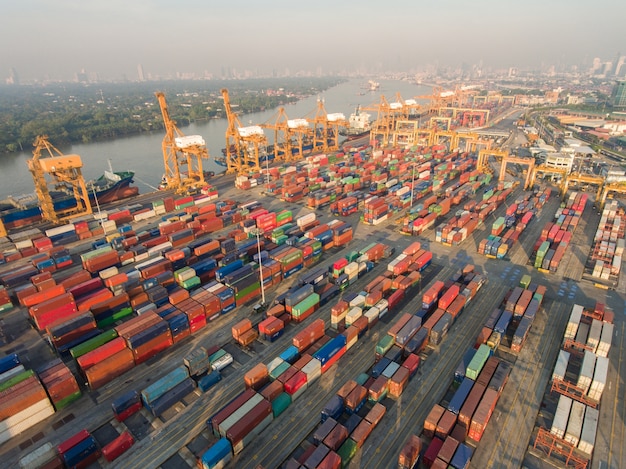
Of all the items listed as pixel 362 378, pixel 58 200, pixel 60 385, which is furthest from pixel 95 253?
pixel 362 378

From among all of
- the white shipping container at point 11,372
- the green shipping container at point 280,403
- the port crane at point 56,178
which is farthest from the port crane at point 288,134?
the green shipping container at point 280,403

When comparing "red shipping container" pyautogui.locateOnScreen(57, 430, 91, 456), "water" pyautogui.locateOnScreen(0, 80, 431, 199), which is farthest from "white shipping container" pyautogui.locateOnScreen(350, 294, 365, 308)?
"water" pyautogui.locateOnScreen(0, 80, 431, 199)

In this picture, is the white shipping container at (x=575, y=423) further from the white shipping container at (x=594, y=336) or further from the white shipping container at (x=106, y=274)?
the white shipping container at (x=106, y=274)

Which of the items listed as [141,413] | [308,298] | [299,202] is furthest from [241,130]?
[141,413]

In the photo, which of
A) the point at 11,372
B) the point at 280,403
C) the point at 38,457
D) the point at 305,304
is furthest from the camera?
the point at 305,304

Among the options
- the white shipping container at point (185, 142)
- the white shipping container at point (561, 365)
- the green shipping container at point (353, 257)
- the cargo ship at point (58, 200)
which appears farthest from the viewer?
the white shipping container at point (185, 142)

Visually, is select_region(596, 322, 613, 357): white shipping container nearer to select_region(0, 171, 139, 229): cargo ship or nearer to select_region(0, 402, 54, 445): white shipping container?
select_region(0, 402, 54, 445): white shipping container

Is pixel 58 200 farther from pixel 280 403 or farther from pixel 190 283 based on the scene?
pixel 280 403
